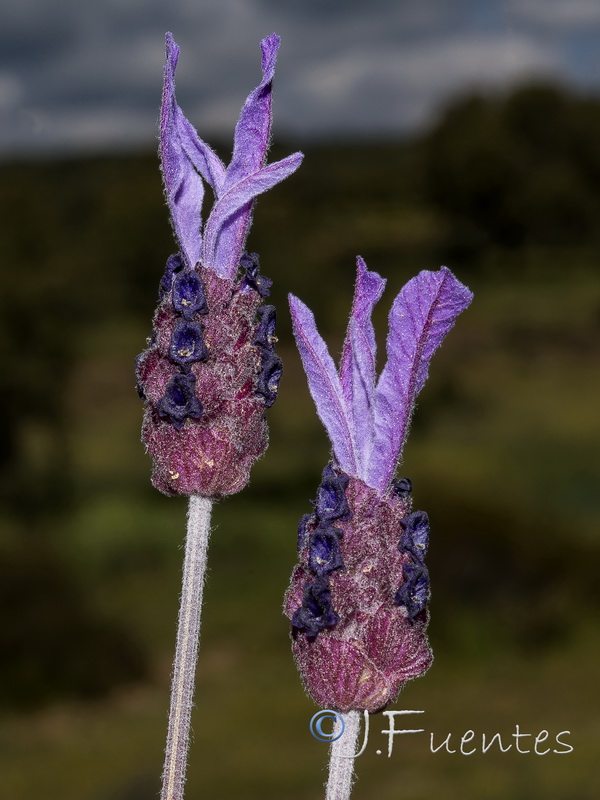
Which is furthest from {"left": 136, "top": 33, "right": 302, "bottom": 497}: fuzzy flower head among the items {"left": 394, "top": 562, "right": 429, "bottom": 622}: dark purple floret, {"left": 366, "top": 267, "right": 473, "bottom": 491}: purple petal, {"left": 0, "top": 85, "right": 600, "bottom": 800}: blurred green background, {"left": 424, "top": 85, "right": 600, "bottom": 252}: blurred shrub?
{"left": 424, "top": 85, "right": 600, "bottom": 252}: blurred shrub

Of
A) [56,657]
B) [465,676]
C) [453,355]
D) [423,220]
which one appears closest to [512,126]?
[423,220]

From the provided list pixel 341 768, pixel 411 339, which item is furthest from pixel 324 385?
pixel 341 768

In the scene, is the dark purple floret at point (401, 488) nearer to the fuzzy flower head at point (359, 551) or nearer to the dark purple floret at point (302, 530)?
the fuzzy flower head at point (359, 551)

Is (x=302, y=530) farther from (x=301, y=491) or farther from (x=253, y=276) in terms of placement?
(x=301, y=491)

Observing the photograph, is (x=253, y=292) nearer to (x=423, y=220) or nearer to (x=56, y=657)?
(x=56, y=657)

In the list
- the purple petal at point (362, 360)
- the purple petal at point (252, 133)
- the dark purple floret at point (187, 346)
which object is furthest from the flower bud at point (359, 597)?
the purple petal at point (252, 133)

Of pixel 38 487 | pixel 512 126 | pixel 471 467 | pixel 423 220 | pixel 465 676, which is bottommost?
pixel 465 676
